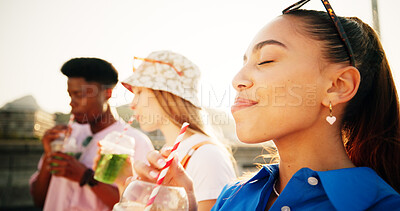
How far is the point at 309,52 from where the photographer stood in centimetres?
135

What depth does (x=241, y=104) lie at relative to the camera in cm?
136

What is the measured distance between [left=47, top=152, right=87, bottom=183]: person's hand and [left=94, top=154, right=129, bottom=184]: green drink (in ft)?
1.64

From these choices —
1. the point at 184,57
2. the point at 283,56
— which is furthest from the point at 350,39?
the point at 184,57

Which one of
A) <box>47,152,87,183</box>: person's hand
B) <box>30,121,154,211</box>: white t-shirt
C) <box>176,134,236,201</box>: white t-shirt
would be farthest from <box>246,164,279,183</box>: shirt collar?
<box>47,152,87,183</box>: person's hand

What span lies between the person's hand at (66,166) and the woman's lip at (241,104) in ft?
6.83

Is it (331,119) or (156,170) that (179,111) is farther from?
(331,119)

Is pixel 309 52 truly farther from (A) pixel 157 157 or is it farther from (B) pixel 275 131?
(A) pixel 157 157

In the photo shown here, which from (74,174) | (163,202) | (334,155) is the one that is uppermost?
(334,155)

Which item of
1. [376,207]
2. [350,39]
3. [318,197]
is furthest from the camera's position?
[350,39]

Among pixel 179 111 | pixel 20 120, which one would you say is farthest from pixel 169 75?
pixel 20 120

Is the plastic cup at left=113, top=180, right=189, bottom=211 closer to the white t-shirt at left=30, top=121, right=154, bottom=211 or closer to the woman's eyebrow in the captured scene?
the woman's eyebrow

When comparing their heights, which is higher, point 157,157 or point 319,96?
point 319,96

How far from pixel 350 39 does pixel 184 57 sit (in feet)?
5.91

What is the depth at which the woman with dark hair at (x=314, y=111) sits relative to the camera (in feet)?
3.94
